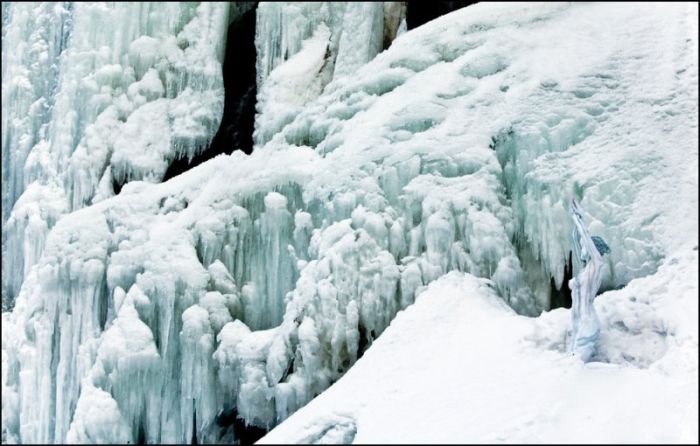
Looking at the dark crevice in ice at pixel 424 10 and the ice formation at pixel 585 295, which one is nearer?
the ice formation at pixel 585 295

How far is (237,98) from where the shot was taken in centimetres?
1266

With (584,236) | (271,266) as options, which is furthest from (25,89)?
(584,236)

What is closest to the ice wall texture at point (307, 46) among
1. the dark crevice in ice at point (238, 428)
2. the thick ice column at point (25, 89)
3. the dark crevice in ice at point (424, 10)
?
the dark crevice in ice at point (424, 10)

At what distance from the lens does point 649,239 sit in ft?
27.8

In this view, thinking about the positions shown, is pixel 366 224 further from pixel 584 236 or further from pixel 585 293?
pixel 585 293

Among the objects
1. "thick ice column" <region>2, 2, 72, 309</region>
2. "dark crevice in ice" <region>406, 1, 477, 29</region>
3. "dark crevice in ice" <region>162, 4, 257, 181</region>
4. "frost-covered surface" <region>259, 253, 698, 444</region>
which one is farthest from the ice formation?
"thick ice column" <region>2, 2, 72, 309</region>

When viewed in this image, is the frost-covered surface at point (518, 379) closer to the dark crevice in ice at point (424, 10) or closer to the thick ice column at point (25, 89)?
the dark crevice in ice at point (424, 10)

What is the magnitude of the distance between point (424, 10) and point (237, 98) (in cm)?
252

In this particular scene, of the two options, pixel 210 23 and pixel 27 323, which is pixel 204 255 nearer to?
pixel 27 323

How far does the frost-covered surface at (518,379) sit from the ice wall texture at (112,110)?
4788mm

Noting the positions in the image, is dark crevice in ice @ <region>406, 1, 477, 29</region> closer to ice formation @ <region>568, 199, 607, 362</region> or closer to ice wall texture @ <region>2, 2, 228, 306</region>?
ice wall texture @ <region>2, 2, 228, 306</region>

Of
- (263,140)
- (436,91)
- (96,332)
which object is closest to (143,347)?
(96,332)

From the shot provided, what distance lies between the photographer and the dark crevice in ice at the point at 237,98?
12359 mm

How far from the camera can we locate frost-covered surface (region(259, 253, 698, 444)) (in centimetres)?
688
